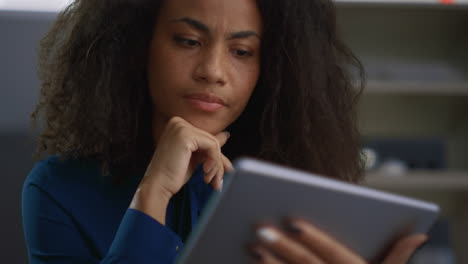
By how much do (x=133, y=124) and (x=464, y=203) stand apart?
224cm

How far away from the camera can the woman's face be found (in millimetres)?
979

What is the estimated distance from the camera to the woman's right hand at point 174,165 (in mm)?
818

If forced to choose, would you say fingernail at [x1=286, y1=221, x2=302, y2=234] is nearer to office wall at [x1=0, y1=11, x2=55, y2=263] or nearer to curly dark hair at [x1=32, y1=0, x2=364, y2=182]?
curly dark hair at [x1=32, y1=0, x2=364, y2=182]

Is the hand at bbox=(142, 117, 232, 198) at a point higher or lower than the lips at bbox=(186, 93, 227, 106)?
lower

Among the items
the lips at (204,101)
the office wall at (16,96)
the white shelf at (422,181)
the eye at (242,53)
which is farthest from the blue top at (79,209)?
the white shelf at (422,181)

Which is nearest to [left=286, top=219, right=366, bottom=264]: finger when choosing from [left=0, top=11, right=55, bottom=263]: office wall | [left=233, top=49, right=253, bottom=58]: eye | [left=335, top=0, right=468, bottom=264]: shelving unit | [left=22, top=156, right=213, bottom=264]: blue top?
[left=22, top=156, right=213, bottom=264]: blue top

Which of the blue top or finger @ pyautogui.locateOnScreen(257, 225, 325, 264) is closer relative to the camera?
finger @ pyautogui.locateOnScreen(257, 225, 325, 264)

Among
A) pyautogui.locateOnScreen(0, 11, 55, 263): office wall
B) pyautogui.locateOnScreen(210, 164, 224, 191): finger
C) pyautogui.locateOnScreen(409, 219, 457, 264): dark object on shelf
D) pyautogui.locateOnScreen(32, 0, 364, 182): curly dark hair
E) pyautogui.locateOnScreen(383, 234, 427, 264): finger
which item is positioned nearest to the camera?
pyautogui.locateOnScreen(383, 234, 427, 264): finger

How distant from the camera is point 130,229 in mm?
775

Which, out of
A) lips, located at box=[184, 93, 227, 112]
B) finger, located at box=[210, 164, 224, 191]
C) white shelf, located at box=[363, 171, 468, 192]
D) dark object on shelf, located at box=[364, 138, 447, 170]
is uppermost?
lips, located at box=[184, 93, 227, 112]

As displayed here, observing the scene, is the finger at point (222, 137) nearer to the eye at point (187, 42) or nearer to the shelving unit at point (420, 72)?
the eye at point (187, 42)

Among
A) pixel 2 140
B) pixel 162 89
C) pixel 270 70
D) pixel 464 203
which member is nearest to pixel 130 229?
pixel 162 89

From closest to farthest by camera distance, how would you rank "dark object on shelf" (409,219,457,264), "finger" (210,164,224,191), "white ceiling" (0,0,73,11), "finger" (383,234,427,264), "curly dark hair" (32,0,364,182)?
"finger" (383,234,427,264), "finger" (210,164,224,191), "curly dark hair" (32,0,364,182), "white ceiling" (0,0,73,11), "dark object on shelf" (409,219,457,264)

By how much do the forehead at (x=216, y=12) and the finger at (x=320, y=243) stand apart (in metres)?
0.48
